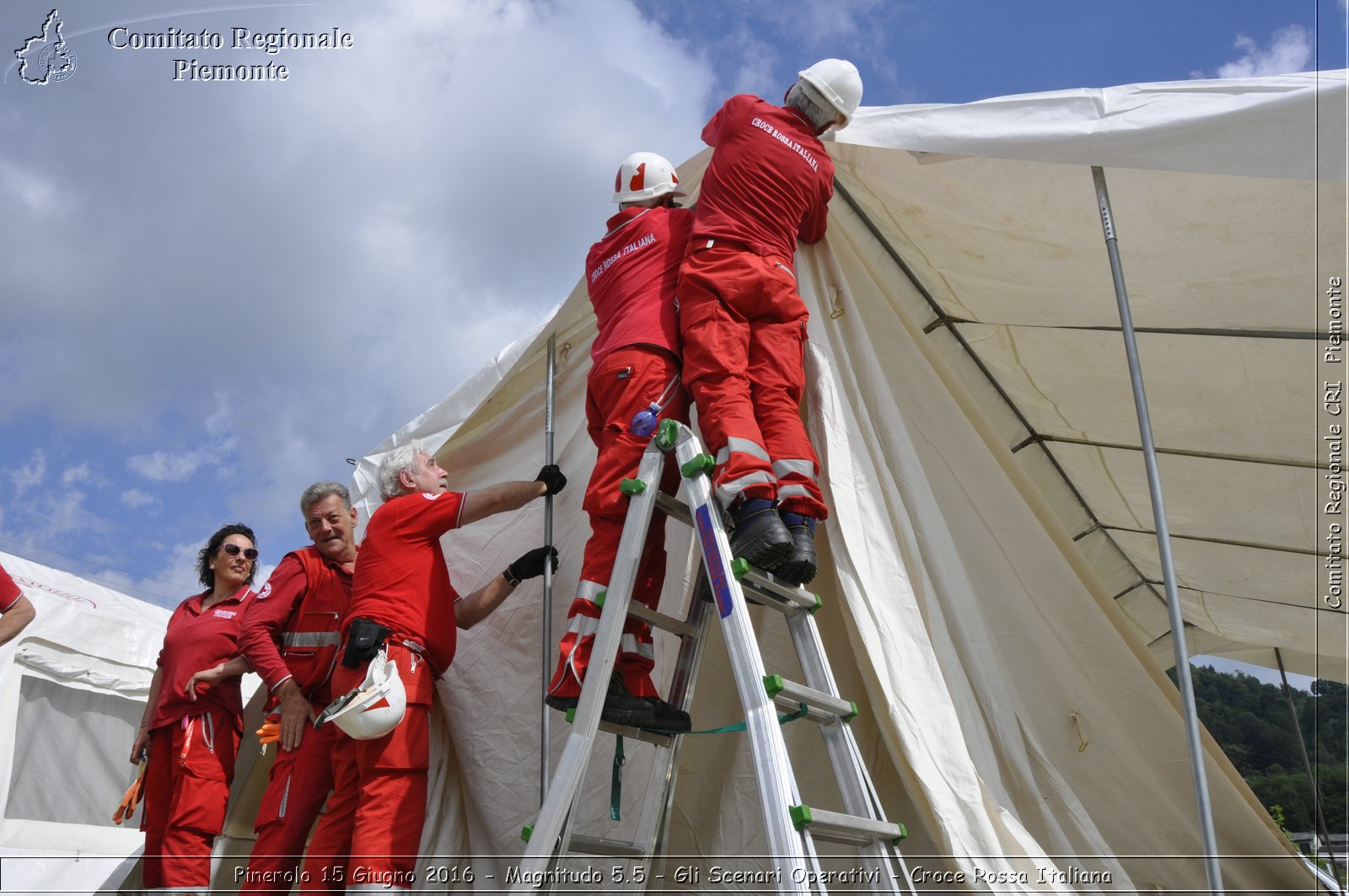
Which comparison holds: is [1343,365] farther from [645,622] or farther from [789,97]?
[645,622]

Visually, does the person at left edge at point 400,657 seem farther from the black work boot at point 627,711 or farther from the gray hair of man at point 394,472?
the black work boot at point 627,711

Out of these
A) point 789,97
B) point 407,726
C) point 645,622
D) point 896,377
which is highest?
point 789,97

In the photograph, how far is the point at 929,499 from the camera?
104 inches

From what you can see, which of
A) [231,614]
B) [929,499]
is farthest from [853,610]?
[231,614]

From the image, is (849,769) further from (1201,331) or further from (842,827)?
(1201,331)

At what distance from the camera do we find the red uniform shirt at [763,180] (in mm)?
2586

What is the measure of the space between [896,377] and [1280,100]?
3.80 feet

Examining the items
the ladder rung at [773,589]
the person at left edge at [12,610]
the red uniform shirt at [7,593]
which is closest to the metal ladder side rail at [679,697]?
the ladder rung at [773,589]

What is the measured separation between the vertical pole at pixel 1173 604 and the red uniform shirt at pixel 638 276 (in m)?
1.16

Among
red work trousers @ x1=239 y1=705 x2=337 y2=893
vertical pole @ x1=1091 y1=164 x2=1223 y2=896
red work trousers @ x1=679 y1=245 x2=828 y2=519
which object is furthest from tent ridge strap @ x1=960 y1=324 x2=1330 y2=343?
red work trousers @ x1=239 y1=705 x2=337 y2=893

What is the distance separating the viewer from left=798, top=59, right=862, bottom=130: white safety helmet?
2.71m

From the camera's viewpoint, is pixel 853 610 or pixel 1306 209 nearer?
pixel 853 610

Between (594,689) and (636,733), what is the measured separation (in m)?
0.29

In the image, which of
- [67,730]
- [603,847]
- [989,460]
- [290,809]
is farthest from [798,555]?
[67,730]
